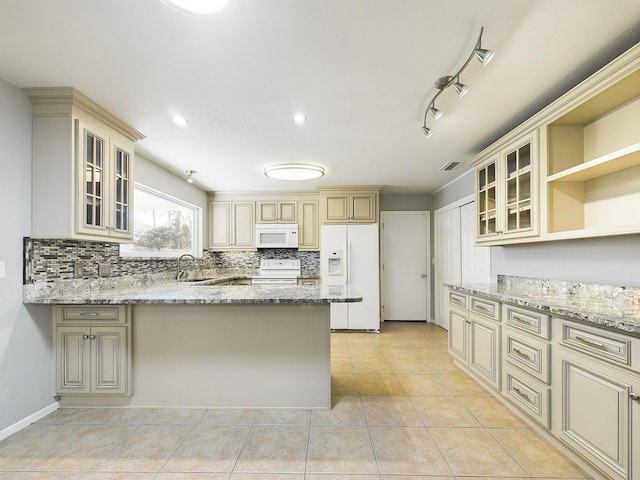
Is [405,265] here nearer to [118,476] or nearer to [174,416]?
[174,416]

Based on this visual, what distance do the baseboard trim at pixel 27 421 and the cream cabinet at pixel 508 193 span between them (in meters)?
3.82

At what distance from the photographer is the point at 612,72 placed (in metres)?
1.69

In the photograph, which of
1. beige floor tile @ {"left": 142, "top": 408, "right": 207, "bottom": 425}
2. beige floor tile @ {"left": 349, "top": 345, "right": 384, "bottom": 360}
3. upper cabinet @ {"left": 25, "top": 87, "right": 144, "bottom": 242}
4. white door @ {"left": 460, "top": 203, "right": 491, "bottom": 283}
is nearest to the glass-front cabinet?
upper cabinet @ {"left": 25, "top": 87, "right": 144, "bottom": 242}

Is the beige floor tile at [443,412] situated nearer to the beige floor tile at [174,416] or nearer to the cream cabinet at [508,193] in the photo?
the cream cabinet at [508,193]

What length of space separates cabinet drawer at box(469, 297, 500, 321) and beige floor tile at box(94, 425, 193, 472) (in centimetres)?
237

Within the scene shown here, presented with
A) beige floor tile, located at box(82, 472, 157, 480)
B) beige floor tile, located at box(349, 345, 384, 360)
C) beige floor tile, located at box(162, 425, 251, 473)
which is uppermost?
beige floor tile, located at box(82, 472, 157, 480)

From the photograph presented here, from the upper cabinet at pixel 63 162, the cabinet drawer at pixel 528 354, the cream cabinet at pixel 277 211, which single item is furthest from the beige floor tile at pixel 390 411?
the cream cabinet at pixel 277 211

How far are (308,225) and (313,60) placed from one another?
358 cm

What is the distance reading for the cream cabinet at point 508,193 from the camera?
2404mm

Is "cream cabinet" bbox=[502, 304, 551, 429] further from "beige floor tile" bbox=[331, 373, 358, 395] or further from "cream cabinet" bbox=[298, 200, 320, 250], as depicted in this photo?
"cream cabinet" bbox=[298, 200, 320, 250]

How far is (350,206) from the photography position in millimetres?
4906

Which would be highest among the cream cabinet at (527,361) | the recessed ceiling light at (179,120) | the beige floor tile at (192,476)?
the recessed ceiling light at (179,120)

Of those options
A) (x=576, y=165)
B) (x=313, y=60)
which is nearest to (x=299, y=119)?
(x=313, y=60)

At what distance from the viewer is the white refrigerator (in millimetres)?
4797
